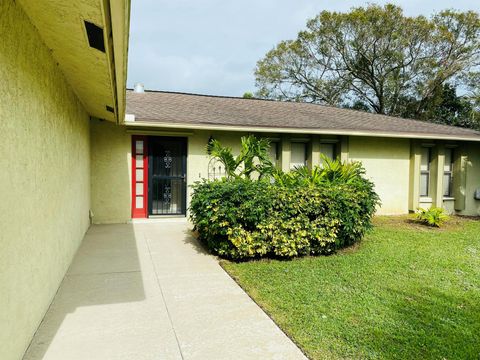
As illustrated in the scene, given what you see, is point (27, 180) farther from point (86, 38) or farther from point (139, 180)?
point (139, 180)

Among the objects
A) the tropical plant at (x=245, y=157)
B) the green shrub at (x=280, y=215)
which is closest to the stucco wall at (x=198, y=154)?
the tropical plant at (x=245, y=157)

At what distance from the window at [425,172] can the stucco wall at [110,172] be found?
9.81 m

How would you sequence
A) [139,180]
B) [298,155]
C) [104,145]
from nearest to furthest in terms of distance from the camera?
[104,145] < [139,180] < [298,155]

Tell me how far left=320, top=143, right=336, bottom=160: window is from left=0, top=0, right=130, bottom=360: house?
7.53 meters

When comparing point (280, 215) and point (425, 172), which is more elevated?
point (425, 172)

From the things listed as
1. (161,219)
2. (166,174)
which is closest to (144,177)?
(166,174)

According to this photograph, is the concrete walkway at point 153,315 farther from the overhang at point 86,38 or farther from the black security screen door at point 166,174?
the black security screen door at point 166,174

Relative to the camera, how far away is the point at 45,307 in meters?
3.88

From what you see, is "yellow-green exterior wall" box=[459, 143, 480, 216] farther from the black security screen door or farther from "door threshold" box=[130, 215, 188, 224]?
the black security screen door

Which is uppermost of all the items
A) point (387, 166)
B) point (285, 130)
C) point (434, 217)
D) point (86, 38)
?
point (86, 38)

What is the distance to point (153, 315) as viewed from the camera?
3941mm

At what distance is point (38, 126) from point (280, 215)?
4007 millimetres

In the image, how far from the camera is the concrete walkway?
10.5ft

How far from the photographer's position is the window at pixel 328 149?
11.3 m
